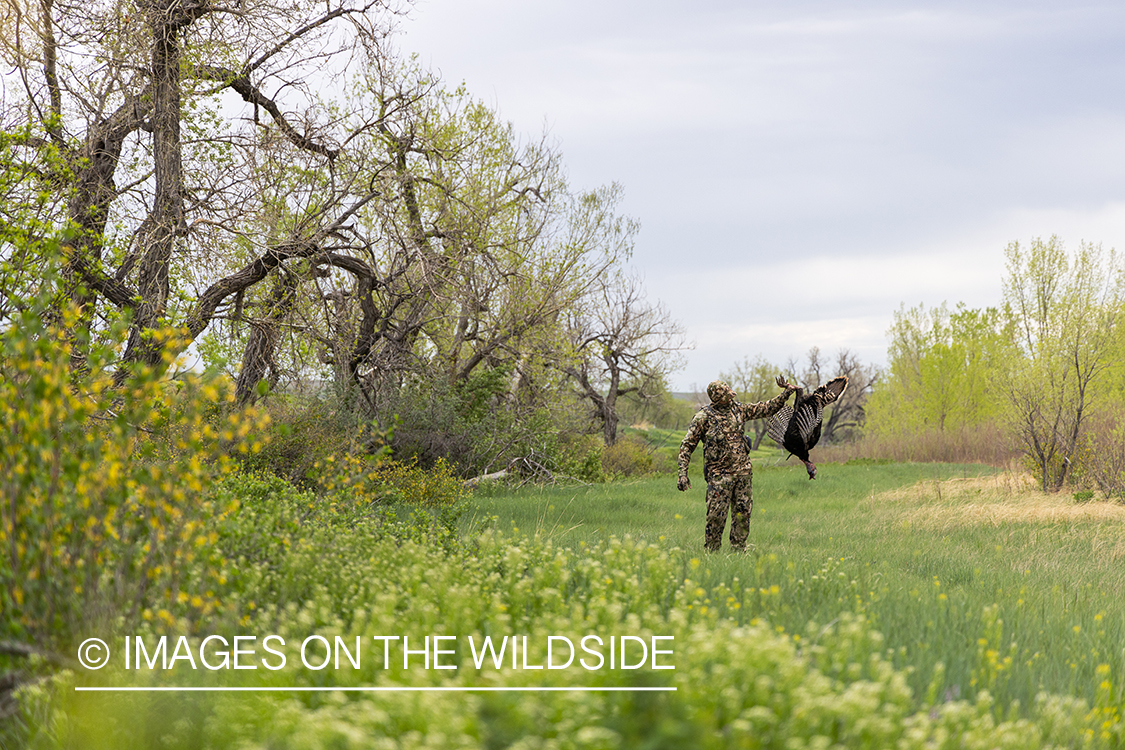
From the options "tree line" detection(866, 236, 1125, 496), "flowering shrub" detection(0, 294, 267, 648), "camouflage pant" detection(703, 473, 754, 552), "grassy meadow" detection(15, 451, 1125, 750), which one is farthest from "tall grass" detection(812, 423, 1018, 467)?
"flowering shrub" detection(0, 294, 267, 648)

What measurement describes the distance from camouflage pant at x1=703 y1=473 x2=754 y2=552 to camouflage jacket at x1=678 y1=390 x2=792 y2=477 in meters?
0.11

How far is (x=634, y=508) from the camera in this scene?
14164mm

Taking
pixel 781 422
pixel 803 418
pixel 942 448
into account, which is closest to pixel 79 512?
pixel 803 418

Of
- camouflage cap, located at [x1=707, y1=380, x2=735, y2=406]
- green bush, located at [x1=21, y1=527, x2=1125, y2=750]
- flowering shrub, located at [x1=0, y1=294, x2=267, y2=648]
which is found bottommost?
green bush, located at [x1=21, y1=527, x2=1125, y2=750]

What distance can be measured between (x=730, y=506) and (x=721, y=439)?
2.77 feet

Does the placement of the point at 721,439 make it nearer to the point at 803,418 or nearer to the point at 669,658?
the point at 803,418

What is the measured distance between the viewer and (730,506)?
8719 mm

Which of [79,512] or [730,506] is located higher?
[79,512]

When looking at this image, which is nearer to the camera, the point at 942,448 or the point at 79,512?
the point at 79,512

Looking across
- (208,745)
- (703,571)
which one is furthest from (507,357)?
(208,745)

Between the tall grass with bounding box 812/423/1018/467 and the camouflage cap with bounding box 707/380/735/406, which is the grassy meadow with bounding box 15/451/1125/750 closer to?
the camouflage cap with bounding box 707/380/735/406

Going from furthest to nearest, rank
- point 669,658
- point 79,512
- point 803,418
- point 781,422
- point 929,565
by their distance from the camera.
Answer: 1. point 781,422
2. point 803,418
3. point 929,565
4. point 79,512
5. point 669,658

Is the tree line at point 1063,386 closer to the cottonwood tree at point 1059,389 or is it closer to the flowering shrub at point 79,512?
the cottonwood tree at point 1059,389

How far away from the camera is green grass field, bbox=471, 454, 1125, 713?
4492mm
